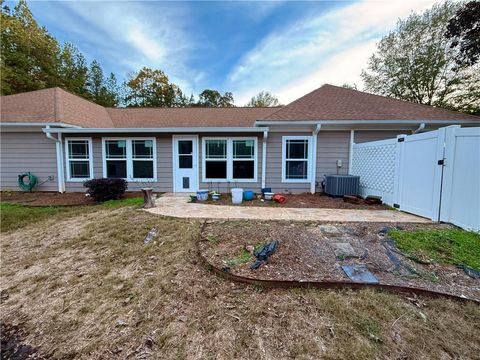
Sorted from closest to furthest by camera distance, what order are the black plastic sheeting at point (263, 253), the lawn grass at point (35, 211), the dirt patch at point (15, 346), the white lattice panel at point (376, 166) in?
the dirt patch at point (15, 346), the black plastic sheeting at point (263, 253), the lawn grass at point (35, 211), the white lattice panel at point (376, 166)

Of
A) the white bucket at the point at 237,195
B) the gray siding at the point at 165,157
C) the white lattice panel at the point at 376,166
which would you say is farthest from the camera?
the gray siding at the point at 165,157

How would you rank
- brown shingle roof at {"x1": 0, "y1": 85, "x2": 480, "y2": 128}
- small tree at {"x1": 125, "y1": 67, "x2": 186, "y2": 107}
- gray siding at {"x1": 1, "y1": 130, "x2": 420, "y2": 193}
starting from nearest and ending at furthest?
brown shingle roof at {"x1": 0, "y1": 85, "x2": 480, "y2": 128}
gray siding at {"x1": 1, "y1": 130, "x2": 420, "y2": 193}
small tree at {"x1": 125, "y1": 67, "x2": 186, "y2": 107}

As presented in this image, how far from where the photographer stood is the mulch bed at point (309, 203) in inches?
230

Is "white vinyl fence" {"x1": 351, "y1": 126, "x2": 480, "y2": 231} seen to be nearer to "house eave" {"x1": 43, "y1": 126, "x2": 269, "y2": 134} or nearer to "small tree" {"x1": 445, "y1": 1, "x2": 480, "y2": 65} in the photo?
"house eave" {"x1": 43, "y1": 126, "x2": 269, "y2": 134}

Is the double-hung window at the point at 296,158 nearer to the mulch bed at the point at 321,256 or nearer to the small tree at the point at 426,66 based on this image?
the mulch bed at the point at 321,256

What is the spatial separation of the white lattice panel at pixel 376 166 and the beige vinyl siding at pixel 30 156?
1071cm

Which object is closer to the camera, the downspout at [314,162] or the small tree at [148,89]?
the downspout at [314,162]

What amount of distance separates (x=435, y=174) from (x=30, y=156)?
39.9 feet

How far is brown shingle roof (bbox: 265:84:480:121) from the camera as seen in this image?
711 centimetres

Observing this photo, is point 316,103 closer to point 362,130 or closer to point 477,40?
point 362,130

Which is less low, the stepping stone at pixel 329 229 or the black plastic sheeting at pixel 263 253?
the stepping stone at pixel 329 229

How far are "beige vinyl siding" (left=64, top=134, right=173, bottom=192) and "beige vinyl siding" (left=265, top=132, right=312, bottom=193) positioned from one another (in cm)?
355

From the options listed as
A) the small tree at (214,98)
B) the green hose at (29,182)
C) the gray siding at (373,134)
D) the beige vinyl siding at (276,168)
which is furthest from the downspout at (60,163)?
the small tree at (214,98)

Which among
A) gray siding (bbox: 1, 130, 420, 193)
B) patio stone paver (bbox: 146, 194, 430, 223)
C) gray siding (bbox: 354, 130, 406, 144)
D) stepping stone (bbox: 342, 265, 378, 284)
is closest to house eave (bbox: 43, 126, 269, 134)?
gray siding (bbox: 1, 130, 420, 193)
